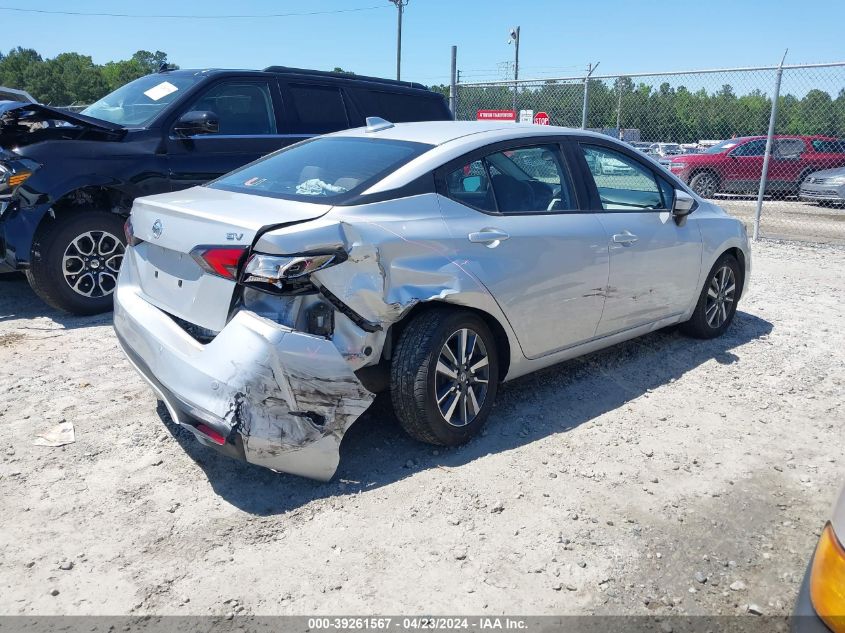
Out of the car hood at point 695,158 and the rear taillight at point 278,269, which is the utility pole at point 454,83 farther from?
the rear taillight at point 278,269

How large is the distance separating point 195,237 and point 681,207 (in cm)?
A: 325

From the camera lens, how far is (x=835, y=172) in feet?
51.5

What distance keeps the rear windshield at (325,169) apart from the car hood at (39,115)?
6.94 feet

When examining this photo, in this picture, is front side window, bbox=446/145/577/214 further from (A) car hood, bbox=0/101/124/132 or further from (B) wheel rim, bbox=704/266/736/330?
(A) car hood, bbox=0/101/124/132

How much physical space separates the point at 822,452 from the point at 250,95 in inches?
212

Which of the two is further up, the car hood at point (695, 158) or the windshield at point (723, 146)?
the windshield at point (723, 146)

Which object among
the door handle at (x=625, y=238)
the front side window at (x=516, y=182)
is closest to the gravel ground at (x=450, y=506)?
the door handle at (x=625, y=238)

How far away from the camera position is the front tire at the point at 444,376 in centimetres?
335

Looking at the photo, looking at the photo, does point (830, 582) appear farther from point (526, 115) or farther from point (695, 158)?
point (695, 158)

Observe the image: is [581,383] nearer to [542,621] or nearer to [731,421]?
[731,421]

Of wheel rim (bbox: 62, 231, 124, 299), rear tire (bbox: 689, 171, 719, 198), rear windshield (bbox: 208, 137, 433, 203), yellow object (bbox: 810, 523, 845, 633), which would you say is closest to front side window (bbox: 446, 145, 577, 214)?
rear windshield (bbox: 208, 137, 433, 203)

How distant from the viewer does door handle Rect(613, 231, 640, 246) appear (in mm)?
4316

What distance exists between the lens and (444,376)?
348cm

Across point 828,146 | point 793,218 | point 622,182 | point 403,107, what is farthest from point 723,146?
point 622,182
